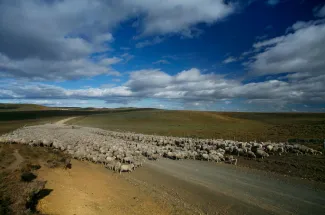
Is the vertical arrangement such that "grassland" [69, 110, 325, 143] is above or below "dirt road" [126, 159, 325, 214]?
above

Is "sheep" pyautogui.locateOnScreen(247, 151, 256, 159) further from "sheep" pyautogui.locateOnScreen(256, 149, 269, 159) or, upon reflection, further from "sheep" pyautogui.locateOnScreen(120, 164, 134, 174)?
"sheep" pyautogui.locateOnScreen(120, 164, 134, 174)

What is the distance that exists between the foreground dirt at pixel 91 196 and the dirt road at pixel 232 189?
4.79 feet

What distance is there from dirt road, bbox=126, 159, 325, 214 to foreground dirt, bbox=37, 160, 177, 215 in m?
1.46

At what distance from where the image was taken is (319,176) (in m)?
11.0

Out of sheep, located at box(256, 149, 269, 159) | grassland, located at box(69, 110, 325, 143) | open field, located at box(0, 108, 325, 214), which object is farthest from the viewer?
grassland, located at box(69, 110, 325, 143)

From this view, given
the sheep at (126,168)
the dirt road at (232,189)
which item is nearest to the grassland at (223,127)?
the dirt road at (232,189)

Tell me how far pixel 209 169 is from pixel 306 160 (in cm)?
704

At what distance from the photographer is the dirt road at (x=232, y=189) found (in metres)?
7.97

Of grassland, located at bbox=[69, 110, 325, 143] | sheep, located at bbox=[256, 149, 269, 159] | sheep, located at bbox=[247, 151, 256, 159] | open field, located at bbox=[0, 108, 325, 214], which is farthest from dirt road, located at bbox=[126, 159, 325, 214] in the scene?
grassland, located at bbox=[69, 110, 325, 143]

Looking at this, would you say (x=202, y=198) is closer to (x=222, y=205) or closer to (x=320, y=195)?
(x=222, y=205)

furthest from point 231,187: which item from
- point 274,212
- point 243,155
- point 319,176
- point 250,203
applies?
point 243,155

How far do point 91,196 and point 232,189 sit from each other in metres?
6.86

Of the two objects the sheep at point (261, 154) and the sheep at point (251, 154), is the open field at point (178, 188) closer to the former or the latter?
the sheep at point (261, 154)

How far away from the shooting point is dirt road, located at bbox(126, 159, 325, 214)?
7.97 meters
